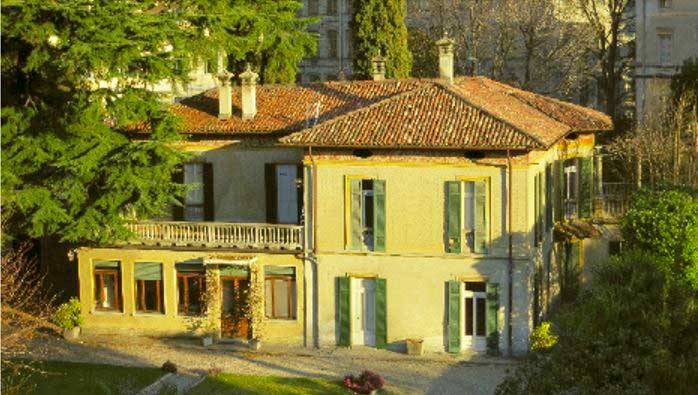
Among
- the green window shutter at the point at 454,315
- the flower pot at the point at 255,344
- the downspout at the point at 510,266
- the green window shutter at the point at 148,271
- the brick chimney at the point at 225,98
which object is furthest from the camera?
the brick chimney at the point at 225,98

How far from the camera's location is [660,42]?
61.2 m

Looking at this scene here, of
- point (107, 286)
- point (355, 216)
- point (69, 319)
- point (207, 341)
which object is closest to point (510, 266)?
point (355, 216)

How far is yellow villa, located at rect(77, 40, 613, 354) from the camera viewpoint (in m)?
33.2

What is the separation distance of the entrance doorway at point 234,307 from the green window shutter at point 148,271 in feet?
6.85

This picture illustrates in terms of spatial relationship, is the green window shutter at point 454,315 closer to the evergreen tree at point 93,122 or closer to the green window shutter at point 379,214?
the green window shutter at point 379,214

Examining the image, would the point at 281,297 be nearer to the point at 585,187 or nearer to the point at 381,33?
the point at 585,187

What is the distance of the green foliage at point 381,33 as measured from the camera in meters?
51.8

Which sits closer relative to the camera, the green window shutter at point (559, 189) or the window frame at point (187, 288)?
the window frame at point (187, 288)

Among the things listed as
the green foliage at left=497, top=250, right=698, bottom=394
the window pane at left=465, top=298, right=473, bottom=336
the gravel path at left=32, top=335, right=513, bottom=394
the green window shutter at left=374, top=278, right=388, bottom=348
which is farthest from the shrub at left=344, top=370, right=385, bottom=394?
the green foliage at left=497, top=250, right=698, bottom=394

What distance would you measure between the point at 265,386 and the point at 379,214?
6.34 metres

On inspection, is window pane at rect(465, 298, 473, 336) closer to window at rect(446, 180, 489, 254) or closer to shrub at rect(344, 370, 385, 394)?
window at rect(446, 180, 489, 254)

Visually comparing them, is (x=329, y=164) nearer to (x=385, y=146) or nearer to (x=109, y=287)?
(x=385, y=146)

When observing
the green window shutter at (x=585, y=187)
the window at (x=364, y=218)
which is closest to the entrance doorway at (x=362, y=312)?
the window at (x=364, y=218)

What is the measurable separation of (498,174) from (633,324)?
607 inches
